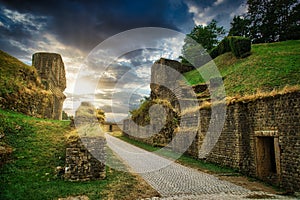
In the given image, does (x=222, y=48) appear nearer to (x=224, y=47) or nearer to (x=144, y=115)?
(x=224, y=47)

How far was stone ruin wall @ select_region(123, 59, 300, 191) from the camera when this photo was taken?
7.21m

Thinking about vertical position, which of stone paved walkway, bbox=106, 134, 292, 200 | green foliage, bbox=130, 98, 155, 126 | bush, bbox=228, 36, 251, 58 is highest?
bush, bbox=228, 36, 251, 58

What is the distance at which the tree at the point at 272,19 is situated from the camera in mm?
27844

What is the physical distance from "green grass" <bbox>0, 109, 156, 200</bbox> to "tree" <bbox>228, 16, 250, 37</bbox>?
1349 inches

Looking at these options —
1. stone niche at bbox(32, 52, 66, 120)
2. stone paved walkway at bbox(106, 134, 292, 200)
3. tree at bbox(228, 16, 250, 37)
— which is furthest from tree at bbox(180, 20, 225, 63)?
stone paved walkway at bbox(106, 134, 292, 200)

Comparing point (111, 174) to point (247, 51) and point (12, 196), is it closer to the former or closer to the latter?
point (12, 196)

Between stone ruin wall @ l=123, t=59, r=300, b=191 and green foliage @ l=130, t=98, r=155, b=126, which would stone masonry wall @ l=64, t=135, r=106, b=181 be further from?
green foliage @ l=130, t=98, r=155, b=126

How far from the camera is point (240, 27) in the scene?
34844 millimetres

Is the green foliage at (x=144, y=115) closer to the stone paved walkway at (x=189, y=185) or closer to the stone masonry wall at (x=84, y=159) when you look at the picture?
the stone paved walkway at (x=189, y=185)

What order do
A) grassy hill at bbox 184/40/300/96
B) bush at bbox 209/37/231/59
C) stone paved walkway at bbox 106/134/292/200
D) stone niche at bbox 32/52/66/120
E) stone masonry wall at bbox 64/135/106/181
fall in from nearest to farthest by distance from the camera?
stone paved walkway at bbox 106/134/292/200, stone masonry wall at bbox 64/135/106/181, grassy hill at bbox 184/40/300/96, stone niche at bbox 32/52/66/120, bush at bbox 209/37/231/59

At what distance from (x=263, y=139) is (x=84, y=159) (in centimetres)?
771

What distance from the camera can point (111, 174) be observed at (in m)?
8.16

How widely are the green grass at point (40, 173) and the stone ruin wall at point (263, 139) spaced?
5260 millimetres

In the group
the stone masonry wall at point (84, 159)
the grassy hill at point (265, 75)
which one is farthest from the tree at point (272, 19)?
the stone masonry wall at point (84, 159)
